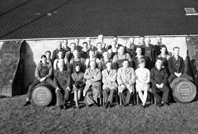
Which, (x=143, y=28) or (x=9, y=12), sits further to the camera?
(x=9, y=12)

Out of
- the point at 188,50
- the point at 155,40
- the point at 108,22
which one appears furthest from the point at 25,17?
the point at 188,50

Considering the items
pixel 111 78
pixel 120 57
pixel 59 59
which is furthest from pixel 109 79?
pixel 59 59

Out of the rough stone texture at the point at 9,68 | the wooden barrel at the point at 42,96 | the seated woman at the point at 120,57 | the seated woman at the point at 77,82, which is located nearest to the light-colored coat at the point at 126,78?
the seated woman at the point at 120,57

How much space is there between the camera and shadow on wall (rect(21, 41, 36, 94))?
1365 centimetres

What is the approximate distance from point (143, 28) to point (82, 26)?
2.77 m

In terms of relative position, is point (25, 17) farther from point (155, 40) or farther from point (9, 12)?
point (155, 40)

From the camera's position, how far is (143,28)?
14.7 metres

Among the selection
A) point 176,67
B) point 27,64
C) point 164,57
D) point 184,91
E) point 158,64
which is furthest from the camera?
point 27,64

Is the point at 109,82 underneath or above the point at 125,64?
underneath

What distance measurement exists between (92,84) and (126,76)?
1.15m

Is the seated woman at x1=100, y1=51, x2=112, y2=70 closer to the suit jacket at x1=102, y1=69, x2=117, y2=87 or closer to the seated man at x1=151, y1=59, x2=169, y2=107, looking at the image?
the suit jacket at x1=102, y1=69, x2=117, y2=87

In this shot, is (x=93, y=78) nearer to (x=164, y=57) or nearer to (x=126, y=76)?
(x=126, y=76)

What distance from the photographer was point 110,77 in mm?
10906

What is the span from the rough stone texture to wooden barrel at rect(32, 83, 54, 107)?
1918 mm
